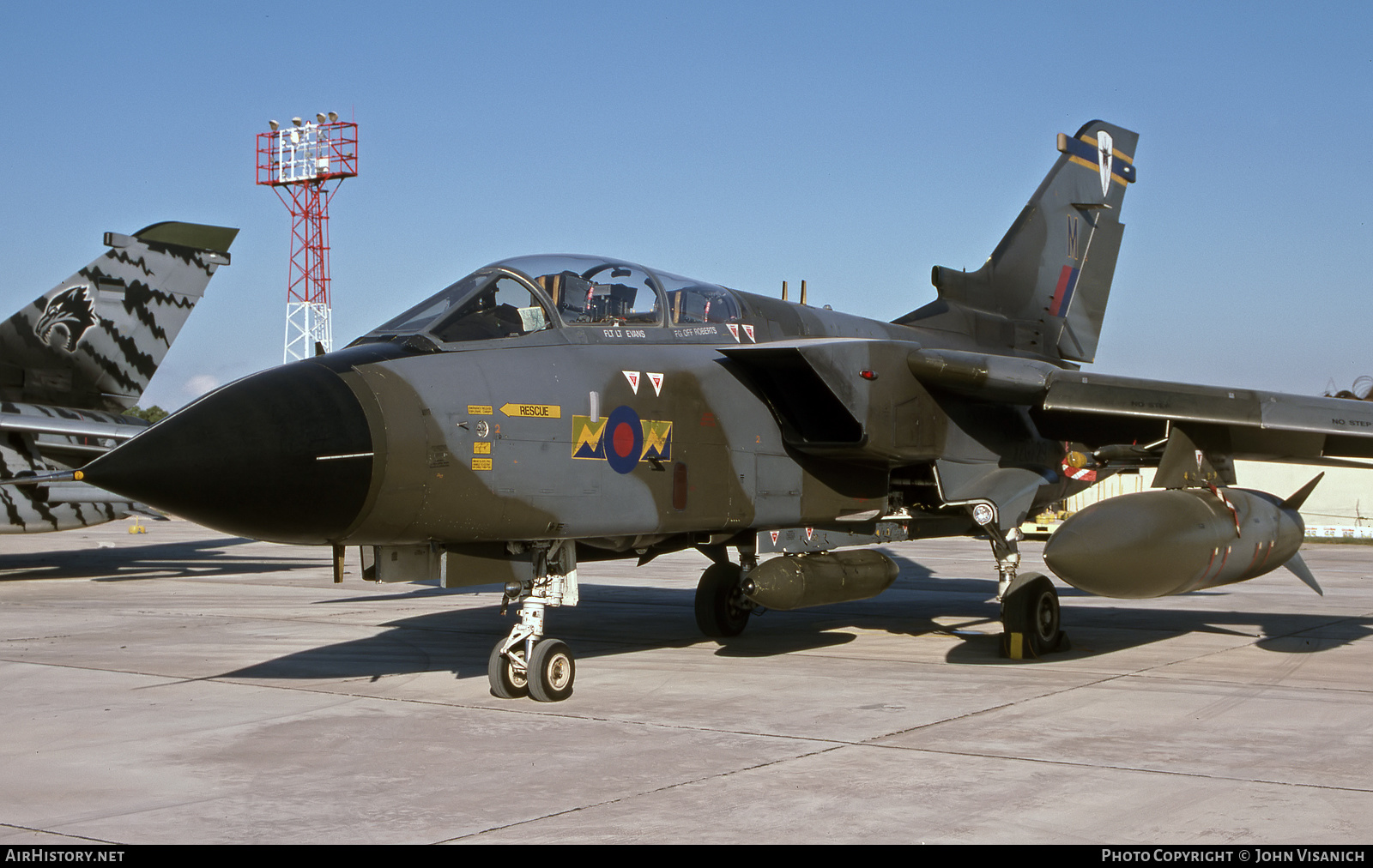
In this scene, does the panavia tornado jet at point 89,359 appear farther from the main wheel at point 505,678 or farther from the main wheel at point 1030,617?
the main wheel at point 1030,617

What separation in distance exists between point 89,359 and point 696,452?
14.3 meters

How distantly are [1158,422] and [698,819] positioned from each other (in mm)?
7918

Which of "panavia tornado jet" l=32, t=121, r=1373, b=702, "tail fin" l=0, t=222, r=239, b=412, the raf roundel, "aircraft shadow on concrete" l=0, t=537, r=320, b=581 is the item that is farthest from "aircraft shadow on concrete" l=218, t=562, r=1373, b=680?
"tail fin" l=0, t=222, r=239, b=412

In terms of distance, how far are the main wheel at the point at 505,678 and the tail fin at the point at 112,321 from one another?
13.7 metres

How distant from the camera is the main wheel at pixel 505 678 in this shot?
7828mm

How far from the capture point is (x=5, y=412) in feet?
55.7

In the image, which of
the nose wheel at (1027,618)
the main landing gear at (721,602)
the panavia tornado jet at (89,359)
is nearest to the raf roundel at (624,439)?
the main landing gear at (721,602)

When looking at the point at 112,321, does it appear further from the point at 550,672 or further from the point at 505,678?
the point at 550,672

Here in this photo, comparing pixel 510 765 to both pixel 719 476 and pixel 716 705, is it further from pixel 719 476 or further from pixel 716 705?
pixel 719 476

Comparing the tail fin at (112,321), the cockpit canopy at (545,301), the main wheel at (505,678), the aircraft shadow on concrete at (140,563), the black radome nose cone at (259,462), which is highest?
the tail fin at (112,321)

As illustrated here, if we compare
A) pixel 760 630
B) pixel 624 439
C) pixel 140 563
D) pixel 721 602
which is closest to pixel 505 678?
pixel 624 439

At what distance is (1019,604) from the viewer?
32.3ft

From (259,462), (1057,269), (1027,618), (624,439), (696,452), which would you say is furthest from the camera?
(1057,269)

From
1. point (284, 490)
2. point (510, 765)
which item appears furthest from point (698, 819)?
point (284, 490)
